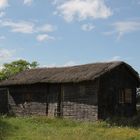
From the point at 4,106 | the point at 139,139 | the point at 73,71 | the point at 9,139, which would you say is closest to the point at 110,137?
the point at 139,139

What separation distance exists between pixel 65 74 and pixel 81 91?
7.22ft

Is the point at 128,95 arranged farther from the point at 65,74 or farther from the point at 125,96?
the point at 65,74

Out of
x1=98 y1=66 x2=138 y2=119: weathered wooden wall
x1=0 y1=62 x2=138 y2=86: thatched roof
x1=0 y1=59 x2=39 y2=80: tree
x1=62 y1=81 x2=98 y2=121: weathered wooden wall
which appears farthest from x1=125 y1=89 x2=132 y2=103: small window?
x1=0 y1=59 x2=39 y2=80: tree

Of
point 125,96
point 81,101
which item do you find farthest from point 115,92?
point 81,101

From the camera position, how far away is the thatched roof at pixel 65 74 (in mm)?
27000

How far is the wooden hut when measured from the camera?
89.1 feet

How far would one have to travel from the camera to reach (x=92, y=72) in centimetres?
2700

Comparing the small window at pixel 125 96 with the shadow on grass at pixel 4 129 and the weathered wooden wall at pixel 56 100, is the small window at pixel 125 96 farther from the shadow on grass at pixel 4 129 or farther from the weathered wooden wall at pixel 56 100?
the shadow on grass at pixel 4 129

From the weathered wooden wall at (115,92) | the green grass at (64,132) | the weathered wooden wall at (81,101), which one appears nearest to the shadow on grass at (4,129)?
the green grass at (64,132)

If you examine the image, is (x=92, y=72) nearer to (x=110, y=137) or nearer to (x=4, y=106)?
(x=110, y=137)

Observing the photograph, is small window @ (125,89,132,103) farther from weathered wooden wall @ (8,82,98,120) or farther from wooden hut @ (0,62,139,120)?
weathered wooden wall @ (8,82,98,120)

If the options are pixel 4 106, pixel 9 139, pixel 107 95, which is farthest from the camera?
pixel 4 106

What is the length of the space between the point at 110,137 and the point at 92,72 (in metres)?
8.01

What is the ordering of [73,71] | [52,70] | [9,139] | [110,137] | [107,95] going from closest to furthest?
[9,139], [110,137], [107,95], [73,71], [52,70]
